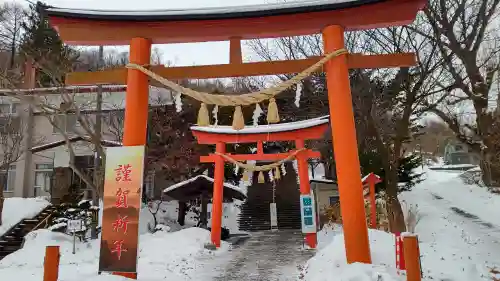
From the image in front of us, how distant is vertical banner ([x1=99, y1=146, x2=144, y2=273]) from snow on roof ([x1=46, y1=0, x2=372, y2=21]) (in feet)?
8.14

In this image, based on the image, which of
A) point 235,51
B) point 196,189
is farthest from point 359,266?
point 196,189

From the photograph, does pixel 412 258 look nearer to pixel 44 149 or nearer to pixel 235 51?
pixel 235 51

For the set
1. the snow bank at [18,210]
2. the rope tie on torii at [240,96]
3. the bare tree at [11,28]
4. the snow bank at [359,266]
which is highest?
the bare tree at [11,28]

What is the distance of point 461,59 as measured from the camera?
12391mm

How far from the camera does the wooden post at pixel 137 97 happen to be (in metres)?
6.70

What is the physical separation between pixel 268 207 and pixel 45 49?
55.8 feet

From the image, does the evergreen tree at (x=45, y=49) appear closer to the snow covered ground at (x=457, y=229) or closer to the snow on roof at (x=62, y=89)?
the snow on roof at (x=62, y=89)

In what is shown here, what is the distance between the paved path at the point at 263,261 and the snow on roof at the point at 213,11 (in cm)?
594

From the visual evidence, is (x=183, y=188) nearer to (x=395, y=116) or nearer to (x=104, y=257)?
(x=395, y=116)

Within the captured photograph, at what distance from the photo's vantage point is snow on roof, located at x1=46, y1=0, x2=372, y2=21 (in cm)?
651

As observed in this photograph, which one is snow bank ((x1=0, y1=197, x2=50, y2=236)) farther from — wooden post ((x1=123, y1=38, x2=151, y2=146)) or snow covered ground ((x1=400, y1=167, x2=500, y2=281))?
snow covered ground ((x1=400, y1=167, x2=500, y2=281))

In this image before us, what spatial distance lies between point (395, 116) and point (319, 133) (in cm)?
406

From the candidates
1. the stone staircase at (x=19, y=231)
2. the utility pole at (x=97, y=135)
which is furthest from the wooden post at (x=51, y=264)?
the stone staircase at (x=19, y=231)

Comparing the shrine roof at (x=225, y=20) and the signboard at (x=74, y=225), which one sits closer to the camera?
the shrine roof at (x=225, y=20)
